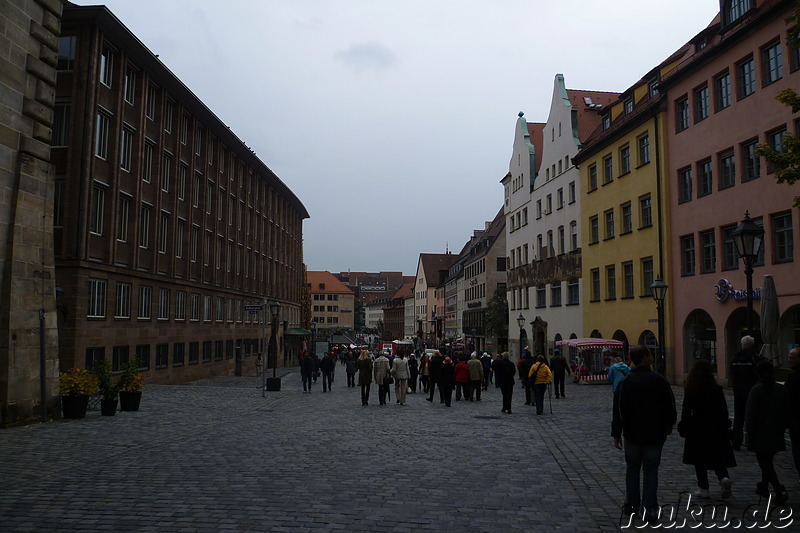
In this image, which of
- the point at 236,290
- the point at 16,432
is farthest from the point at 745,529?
the point at 236,290

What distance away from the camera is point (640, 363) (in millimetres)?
6984

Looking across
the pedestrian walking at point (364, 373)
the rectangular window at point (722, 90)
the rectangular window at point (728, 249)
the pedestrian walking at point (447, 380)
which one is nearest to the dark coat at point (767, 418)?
the pedestrian walking at point (447, 380)

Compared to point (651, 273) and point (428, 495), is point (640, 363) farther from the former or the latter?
point (651, 273)

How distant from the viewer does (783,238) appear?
2352 cm

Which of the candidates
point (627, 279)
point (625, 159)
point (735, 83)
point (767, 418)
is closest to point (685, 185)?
point (735, 83)

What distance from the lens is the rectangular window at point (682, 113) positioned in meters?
30.0

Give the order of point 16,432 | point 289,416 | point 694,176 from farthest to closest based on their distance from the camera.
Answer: point 694,176
point 289,416
point 16,432

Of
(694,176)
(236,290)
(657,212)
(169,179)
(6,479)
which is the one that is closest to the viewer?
(6,479)

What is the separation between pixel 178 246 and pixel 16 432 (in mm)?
24937

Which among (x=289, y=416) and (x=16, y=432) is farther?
(x=289, y=416)

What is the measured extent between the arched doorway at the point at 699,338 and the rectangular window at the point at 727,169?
18.0ft

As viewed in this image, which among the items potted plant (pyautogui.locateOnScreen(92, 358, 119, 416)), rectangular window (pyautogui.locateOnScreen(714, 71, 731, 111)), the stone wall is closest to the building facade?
potted plant (pyautogui.locateOnScreen(92, 358, 119, 416))

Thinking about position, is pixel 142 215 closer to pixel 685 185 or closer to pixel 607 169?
pixel 685 185

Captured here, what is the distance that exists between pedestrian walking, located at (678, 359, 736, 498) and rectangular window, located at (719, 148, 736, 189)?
2129 centimetres
